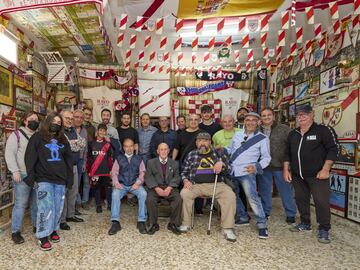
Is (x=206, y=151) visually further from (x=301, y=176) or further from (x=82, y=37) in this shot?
(x=82, y=37)

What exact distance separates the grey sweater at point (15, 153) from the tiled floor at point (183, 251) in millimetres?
786

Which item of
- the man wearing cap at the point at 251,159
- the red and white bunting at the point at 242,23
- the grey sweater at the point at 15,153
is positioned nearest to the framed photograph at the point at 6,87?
the grey sweater at the point at 15,153

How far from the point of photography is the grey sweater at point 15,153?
271 centimetres

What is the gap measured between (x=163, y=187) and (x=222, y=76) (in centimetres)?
343

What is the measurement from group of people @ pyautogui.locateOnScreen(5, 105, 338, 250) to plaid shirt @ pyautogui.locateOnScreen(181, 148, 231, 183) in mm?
12

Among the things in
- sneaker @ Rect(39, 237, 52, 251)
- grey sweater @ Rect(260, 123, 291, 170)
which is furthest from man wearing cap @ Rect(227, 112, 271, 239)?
sneaker @ Rect(39, 237, 52, 251)

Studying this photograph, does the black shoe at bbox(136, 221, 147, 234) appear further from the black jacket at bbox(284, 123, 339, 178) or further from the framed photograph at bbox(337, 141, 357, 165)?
the framed photograph at bbox(337, 141, 357, 165)

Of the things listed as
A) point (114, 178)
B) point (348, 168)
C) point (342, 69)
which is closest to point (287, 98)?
Answer: point (342, 69)

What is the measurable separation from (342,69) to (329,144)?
4.85 ft

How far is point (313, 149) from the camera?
9.63 feet

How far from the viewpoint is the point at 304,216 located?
3.18 metres

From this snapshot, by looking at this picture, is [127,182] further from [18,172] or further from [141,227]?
[18,172]

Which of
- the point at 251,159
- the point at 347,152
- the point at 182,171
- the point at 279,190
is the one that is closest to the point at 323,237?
the point at 279,190

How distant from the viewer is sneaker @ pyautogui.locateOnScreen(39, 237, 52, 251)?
259 centimetres
